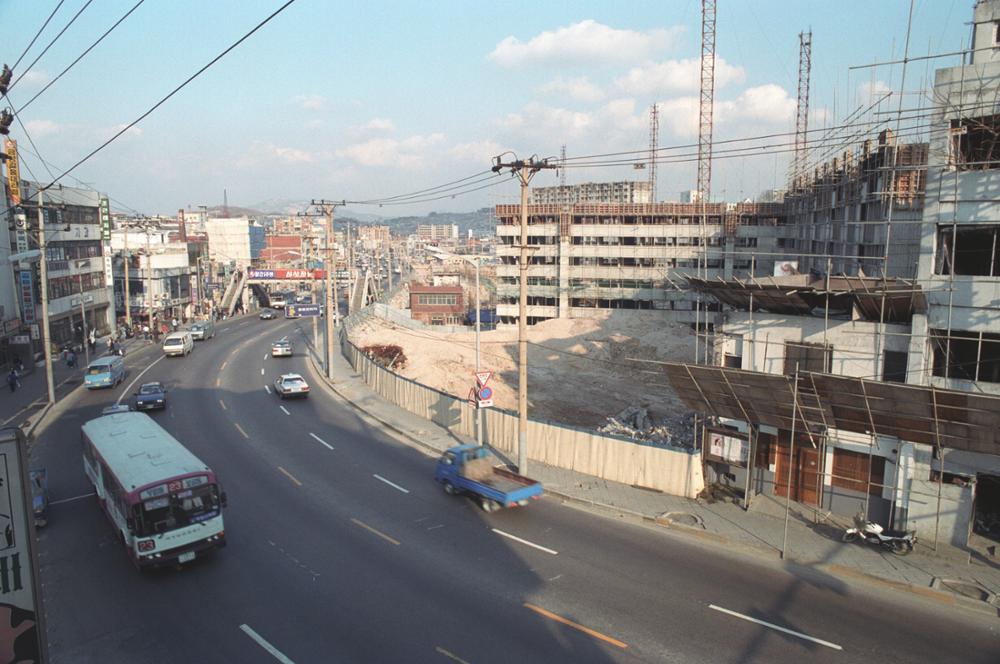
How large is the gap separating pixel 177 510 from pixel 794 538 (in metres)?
15.3

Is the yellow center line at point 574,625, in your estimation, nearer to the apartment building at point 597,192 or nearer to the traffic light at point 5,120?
the traffic light at point 5,120

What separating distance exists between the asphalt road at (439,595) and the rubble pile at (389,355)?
25.0 metres

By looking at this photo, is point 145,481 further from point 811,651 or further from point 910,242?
point 910,242

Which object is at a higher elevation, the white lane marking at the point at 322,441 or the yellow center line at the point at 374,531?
the yellow center line at the point at 374,531

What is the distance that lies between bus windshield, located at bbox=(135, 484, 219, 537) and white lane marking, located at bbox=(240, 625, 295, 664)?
3454 millimetres

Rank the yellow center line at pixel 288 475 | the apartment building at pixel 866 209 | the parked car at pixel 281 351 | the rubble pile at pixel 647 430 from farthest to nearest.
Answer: the parked car at pixel 281 351
the rubble pile at pixel 647 430
the apartment building at pixel 866 209
the yellow center line at pixel 288 475

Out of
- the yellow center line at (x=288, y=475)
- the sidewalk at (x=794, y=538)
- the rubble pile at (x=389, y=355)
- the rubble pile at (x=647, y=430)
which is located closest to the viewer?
the sidewalk at (x=794, y=538)

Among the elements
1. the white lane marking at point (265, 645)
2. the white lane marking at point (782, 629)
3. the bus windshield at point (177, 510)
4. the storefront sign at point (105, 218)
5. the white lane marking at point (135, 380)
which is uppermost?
the storefront sign at point (105, 218)

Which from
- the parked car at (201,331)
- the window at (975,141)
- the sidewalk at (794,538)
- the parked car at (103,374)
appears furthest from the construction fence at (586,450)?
the parked car at (201,331)

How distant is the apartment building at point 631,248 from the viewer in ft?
240

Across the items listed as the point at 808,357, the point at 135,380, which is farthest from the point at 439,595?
the point at 135,380

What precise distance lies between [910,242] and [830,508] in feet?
38.0

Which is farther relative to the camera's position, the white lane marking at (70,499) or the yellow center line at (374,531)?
the white lane marking at (70,499)

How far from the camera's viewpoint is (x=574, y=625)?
13.1 m
